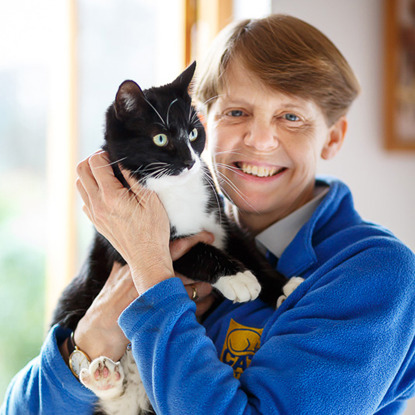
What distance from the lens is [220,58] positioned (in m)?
1.47

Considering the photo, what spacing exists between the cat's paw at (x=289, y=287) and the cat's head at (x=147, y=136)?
1.44 feet

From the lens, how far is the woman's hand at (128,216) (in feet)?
4.00

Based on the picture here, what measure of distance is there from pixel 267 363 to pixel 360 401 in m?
0.21

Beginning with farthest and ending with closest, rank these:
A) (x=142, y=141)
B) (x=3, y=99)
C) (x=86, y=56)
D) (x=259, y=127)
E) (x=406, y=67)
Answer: (x=86, y=56), (x=3, y=99), (x=406, y=67), (x=259, y=127), (x=142, y=141)

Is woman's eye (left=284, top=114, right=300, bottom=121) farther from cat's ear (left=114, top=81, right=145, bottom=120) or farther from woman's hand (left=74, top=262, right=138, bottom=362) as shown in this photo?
woman's hand (left=74, top=262, right=138, bottom=362)

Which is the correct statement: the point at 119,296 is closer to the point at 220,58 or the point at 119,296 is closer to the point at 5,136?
the point at 220,58

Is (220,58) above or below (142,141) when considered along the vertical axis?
above

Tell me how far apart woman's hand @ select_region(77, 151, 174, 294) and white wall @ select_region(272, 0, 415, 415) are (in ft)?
3.67

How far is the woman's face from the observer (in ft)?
4.60

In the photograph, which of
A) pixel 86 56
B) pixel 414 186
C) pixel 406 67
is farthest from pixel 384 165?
pixel 86 56

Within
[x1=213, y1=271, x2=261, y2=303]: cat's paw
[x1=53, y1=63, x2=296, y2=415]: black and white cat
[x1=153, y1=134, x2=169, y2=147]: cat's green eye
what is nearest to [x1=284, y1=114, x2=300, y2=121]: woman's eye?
[x1=53, y1=63, x2=296, y2=415]: black and white cat

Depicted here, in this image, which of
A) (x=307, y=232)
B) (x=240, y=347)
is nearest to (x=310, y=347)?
(x=240, y=347)

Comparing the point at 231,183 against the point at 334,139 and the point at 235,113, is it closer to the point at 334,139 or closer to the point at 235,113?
the point at 235,113

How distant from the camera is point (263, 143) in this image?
1.39 metres
